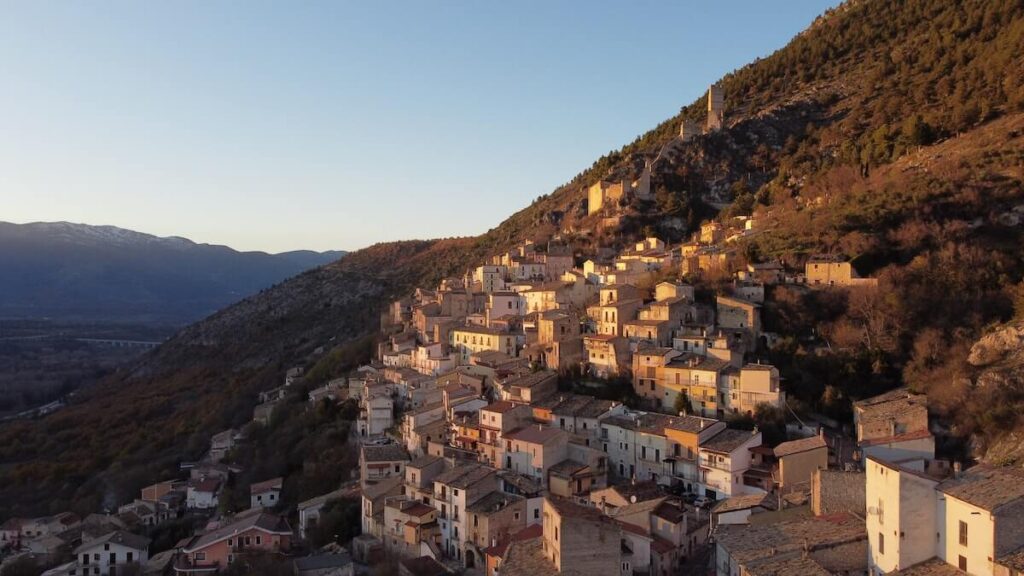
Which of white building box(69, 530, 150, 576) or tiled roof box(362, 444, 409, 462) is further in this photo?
tiled roof box(362, 444, 409, 462)

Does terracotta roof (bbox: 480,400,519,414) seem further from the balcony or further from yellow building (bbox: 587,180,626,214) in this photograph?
yellow building (bbox: 587,180,626,214)

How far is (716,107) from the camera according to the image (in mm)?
76938

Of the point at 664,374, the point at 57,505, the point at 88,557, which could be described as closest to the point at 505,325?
the point at 664,374

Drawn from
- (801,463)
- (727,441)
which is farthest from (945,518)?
(727,441)

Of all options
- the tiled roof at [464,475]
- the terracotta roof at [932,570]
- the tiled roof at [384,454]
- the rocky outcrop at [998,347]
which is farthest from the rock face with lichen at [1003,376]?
the tiled roof at [384,454]

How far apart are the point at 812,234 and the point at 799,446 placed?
18.1m

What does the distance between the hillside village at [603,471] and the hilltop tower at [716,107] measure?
3511 cm

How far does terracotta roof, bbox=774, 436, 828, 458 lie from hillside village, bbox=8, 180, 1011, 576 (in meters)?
0.08

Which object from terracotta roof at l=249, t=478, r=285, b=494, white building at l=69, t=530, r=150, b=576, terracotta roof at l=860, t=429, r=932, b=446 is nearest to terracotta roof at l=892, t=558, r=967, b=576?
terracotta roof at l=860, t=429, r=932, b=446

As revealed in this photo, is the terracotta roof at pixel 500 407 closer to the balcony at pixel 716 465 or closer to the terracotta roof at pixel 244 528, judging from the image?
the balcony at pixel 716 465

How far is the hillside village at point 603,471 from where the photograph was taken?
16359 mm

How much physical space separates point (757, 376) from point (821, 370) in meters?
3.34

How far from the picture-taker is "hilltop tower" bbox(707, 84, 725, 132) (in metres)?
74.6

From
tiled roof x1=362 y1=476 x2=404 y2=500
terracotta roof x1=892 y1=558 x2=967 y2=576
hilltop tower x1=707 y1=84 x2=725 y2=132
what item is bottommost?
tiled roof x1=362 y1=476 x2=404 y2=500
